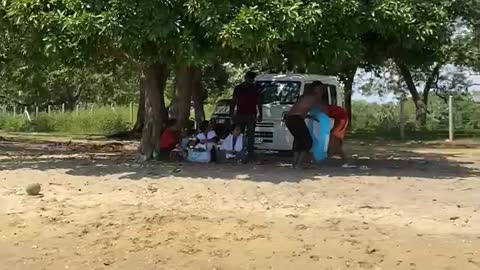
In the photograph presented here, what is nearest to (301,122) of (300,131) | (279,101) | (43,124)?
(300,131)

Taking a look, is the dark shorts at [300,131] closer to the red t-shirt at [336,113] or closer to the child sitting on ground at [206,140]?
the red t-shirt at [336,113]

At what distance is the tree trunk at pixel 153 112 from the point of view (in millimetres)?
14164

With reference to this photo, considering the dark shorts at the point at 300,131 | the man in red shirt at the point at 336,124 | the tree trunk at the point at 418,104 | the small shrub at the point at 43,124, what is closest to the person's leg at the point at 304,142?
the dark shorts at the point at 300,131

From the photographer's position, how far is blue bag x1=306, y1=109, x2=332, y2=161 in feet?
43.3

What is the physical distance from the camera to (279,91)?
1580 cm

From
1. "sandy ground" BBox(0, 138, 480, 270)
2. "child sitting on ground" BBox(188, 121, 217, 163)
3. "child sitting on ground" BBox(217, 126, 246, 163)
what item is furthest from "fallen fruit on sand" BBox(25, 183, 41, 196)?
"child sitting on ground" BBox(217, 126, 246, 163)

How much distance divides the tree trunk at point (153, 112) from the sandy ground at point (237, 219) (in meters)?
1.64

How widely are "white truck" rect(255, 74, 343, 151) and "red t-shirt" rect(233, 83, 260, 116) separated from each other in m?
1.12

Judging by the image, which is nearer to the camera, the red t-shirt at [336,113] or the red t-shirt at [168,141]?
the red t-shirt at [336,113]

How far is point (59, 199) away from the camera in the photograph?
10.0 meters

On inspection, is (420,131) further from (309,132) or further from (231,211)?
(231,211)

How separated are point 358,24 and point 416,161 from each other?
458 cm

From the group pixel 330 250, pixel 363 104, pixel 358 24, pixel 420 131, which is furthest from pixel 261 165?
pixel 363 104

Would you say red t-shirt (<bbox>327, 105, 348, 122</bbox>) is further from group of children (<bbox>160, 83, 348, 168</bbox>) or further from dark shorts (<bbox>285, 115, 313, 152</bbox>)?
dark shorts (<bbox>285, 115, 313, 152</bbox>)
